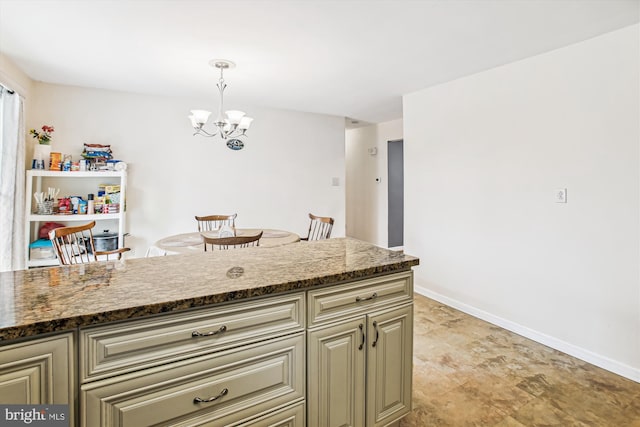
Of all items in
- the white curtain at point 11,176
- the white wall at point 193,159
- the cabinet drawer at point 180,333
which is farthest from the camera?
the white wall at point 193,159

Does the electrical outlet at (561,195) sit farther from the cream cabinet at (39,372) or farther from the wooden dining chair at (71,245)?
the wooden dining chair at (71,245)

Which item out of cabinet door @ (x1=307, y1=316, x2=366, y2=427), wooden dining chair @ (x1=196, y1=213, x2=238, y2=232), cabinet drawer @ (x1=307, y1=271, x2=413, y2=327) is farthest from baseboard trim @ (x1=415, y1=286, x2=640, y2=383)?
wooden dining chair @ (x1=196, y1=213, x2=238, y2=232)

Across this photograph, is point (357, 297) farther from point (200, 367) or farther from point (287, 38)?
point (287, 38)

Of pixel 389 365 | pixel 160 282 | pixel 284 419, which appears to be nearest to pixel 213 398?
pixel 284 419

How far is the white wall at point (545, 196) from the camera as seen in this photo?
7.31 feet

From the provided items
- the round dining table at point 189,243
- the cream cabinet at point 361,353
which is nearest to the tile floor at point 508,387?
the cream cabinet at point 361,353

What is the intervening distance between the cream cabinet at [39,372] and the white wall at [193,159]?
3.35 m

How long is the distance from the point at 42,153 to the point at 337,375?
3781 mm

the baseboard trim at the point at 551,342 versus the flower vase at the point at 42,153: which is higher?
the flower vase at the point at 42,153

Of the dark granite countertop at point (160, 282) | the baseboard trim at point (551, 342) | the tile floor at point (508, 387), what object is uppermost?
the dark granite countertop at point (160, 282)

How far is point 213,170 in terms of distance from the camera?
427 centimetres

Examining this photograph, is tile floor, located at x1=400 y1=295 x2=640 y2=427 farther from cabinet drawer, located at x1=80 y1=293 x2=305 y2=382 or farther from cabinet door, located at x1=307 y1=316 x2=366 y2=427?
cabinet drawer, located at x1=80 y1=293 x2=305 y2=382

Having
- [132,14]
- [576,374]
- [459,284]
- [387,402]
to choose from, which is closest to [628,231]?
[576,374]

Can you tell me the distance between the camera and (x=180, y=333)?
1.04 m
